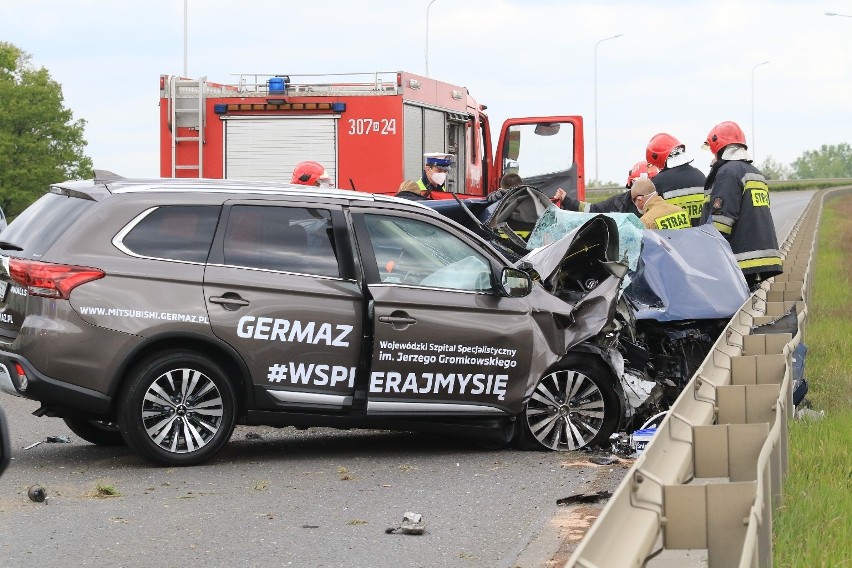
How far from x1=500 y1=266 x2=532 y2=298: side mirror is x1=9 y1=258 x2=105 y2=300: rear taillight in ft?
8.09

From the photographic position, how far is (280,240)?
897 centimetres

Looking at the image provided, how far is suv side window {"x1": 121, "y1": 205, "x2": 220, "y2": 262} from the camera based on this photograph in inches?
343

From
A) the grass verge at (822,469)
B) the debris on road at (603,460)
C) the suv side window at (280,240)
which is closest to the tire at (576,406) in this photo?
the debris on road at (603,460)

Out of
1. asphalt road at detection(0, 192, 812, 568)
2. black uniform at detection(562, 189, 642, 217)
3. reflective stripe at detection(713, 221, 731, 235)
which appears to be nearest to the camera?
asphalt road at detection(0, 192, 812, 568)

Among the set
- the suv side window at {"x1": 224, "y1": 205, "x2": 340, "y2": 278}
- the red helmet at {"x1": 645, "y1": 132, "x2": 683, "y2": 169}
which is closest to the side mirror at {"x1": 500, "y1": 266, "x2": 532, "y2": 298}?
the suv side window at {"x1": 224, "y1": 205, "x2": 340, "y2": 278}

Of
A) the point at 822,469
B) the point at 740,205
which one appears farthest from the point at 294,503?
the point at 740,205

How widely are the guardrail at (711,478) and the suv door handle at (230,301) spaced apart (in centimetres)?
279

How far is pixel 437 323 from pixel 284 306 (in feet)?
3.14

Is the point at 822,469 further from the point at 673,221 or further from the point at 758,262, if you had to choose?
the point at 758,262

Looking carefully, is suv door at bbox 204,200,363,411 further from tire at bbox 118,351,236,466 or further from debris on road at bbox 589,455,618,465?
debris on road at bbox 589,455,618,465

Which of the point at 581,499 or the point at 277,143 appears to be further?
the point at 277,143

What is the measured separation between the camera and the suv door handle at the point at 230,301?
8672 mm

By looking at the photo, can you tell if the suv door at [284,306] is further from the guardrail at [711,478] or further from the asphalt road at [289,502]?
the guardrail at [711,478]

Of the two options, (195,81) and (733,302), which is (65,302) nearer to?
(733,302)
